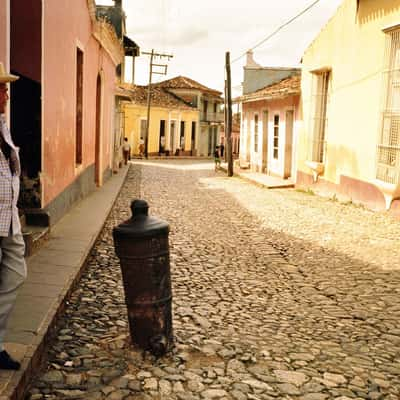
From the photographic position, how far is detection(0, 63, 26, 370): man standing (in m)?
2.95

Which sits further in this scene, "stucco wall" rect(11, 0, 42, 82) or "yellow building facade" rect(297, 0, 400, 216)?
"yellow building facade" rect(297, 0, 400, 216)

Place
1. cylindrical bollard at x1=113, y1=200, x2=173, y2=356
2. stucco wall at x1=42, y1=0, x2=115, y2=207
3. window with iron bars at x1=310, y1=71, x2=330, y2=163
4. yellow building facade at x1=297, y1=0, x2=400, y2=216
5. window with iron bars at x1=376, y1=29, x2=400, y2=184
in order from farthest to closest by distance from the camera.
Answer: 1. window with iron bars at x1=310, y1=71, x2=330, y2=163
2. yellow building facade at x1=297, y1=0, x2=400, y2=216
3. window with iron bars at x1=376, y1=29, x2=400, y2=184
4. stucco wall at x1=42, y1=0, x2=115, y2=207
5. cylindrical bollard at x1=113, y1=200, x2=173, y2=356

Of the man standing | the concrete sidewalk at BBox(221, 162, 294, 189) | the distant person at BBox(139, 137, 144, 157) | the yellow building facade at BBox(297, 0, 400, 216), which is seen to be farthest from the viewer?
the distant person at BBox(139, 137, 144, 157)

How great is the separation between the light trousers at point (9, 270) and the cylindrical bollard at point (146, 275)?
778 millimetres

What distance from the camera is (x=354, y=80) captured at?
40.2 ft

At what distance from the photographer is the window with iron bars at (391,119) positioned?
1030 cm

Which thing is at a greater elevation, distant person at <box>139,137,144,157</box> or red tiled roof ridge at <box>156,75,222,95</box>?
red tiled roof ridge at <box>156,75,222,95</box>

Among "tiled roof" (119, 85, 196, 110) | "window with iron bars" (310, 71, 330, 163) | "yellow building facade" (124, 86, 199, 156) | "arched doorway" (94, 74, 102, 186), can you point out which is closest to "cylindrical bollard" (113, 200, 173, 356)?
"arched doorway" (94, 74, 102, 186)

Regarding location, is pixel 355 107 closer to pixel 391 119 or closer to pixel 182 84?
pixel 391 119

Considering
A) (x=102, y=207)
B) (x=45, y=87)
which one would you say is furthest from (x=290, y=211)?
(x=45, y=87)

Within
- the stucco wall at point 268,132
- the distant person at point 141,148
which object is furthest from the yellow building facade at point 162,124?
the stucco wall at point 268,132

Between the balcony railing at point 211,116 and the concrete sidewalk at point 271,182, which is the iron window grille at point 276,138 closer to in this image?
the concrete sidewalk at point 271,182

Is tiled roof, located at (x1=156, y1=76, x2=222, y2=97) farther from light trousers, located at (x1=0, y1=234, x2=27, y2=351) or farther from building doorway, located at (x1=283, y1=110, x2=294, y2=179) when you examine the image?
light trousers, located at (x1=0, y1=234, x2=27, y2=351)

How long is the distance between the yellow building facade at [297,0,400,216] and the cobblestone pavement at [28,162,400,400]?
2.40 meters
